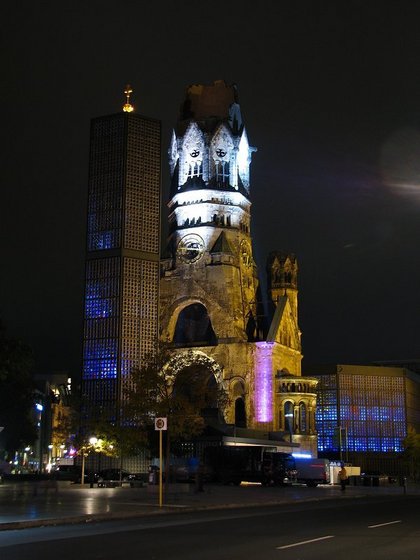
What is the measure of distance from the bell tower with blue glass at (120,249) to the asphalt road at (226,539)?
149 ft

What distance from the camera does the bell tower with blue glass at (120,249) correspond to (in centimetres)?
7181

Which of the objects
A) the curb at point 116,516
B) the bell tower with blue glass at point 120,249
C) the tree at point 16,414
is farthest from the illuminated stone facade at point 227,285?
the curb at point 116,516

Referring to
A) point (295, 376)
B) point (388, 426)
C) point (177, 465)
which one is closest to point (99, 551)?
point (177, 465)

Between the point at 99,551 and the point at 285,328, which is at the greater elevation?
the point at 285,328

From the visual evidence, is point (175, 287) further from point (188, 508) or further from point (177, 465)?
point (188, 508)

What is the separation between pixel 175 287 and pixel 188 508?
64.7m

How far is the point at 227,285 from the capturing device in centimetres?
9125

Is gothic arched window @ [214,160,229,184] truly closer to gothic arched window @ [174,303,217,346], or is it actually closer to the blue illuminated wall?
gothic arched window @ [174,303,217,346]

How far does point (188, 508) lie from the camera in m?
30.1

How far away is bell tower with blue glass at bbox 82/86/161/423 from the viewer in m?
71.8

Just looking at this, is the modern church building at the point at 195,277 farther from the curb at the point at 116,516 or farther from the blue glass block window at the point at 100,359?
the curb at the point at 116,516

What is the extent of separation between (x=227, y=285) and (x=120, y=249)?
21.6m

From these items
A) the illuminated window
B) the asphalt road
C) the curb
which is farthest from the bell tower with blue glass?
the asphalt road

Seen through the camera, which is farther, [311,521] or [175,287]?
[175,287]
